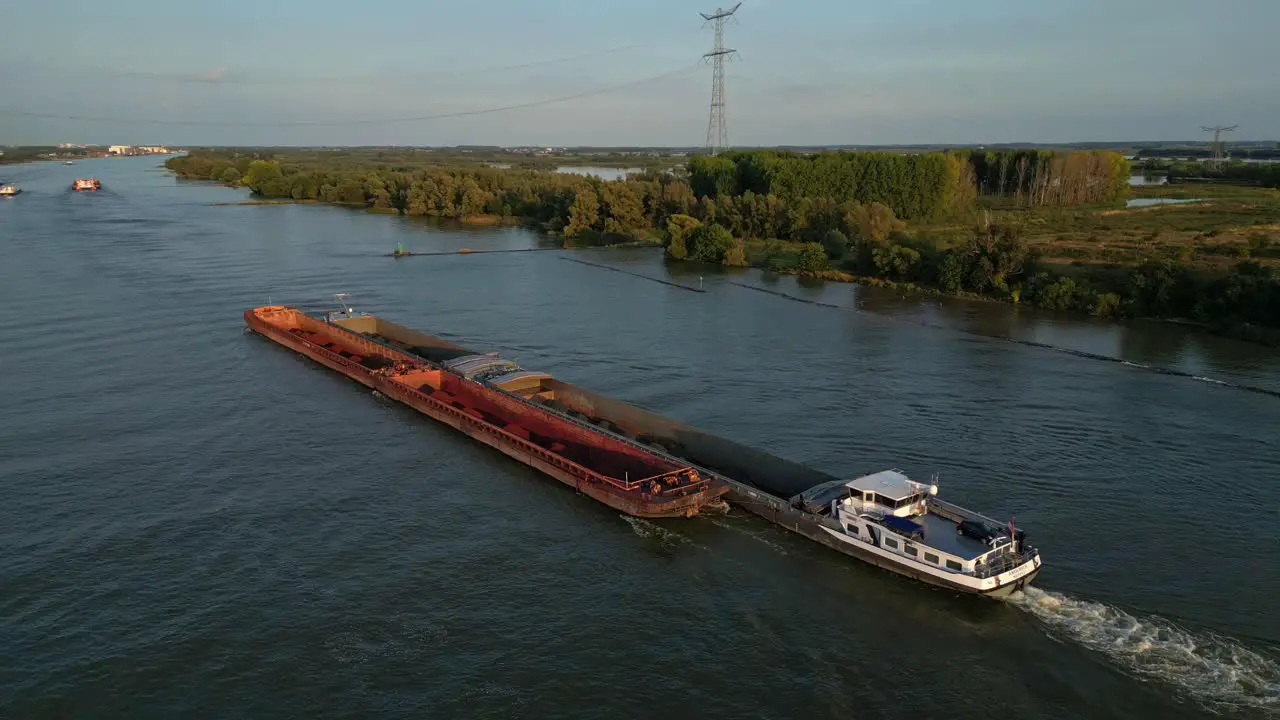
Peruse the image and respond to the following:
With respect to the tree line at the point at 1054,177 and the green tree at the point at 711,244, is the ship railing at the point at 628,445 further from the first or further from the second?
the tree line at the point at 1054,177

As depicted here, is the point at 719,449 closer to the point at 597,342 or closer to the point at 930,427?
the point at 930,427

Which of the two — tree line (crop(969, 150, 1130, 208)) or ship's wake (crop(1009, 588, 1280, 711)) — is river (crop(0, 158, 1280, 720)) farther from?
tree line (crop(969, 150, 1130, 208))

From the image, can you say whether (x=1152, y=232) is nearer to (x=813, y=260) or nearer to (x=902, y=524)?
(x=813, y=260)

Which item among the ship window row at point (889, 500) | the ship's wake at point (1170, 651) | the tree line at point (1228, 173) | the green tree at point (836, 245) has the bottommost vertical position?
the ship's wake at point (1170, 651)

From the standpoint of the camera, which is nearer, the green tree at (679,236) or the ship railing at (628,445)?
the ship railing at (628,445)

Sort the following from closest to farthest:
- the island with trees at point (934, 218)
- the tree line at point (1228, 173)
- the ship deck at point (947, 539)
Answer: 1. the ship deck at point (947, 539)
2. the island with trees at point (934, 218)
3. the tree line at point (1228, 173)

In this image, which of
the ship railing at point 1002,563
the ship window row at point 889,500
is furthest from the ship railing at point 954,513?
the ship railing at point 1002,563
